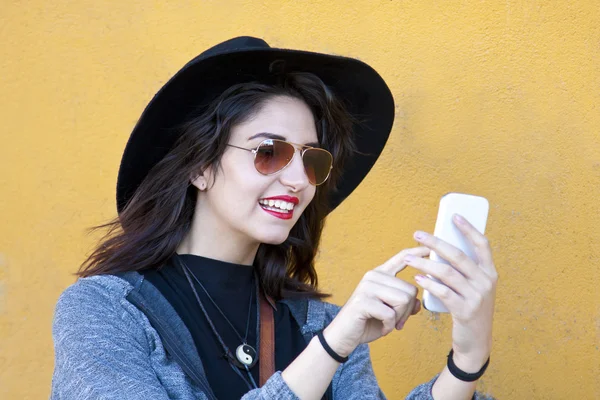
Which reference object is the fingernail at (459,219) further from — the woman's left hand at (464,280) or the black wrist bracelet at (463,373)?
the black wrist bracelet at (463,373)

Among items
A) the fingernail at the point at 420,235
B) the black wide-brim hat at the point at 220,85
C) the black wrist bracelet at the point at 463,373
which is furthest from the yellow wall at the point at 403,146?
the fingernail at the point at 420,235

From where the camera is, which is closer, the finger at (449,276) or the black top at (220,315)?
the finger at (449,276)

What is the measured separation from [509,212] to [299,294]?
103 centimetres

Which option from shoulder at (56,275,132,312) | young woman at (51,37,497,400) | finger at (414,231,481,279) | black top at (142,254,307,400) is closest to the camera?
finger at (414,231,481,279)

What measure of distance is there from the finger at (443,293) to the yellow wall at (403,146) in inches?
57.4

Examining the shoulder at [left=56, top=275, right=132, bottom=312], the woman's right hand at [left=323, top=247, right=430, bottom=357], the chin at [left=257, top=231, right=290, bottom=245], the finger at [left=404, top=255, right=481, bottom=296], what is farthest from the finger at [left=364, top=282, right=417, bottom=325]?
the shoulder at [left=56, top=275, right=132, bottom=312]

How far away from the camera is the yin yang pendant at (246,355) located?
7.61 feet

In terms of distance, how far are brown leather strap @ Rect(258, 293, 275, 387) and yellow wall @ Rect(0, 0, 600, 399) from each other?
952 millimetres

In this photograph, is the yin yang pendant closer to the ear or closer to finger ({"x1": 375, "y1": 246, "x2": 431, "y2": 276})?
the ear

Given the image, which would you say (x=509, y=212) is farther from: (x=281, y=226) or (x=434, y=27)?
(x=281, y=226)

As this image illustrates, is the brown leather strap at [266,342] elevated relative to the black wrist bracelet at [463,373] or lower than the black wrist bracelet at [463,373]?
lower

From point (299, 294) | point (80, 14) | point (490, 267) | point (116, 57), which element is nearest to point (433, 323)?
point (299, 294)

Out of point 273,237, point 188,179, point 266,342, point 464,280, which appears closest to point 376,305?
point 464,280

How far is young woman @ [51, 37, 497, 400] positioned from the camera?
1975 millimetres
